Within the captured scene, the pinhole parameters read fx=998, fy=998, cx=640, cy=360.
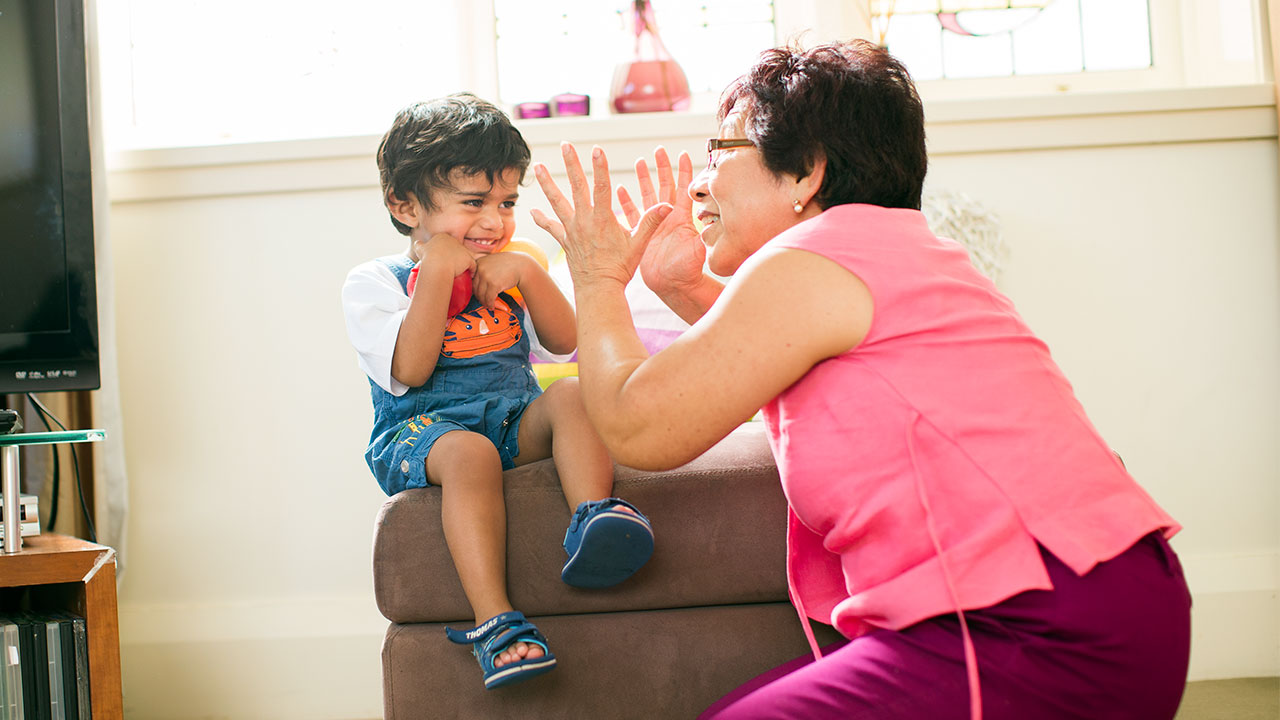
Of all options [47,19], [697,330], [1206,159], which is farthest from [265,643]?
[1206,159]

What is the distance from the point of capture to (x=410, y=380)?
155 centimetres

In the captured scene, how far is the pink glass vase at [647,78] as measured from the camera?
2459mm

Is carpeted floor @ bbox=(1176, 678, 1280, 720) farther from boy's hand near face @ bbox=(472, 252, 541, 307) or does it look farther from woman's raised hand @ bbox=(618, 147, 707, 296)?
boy's hand near face @ bbox=(472, 252, 541, 307)

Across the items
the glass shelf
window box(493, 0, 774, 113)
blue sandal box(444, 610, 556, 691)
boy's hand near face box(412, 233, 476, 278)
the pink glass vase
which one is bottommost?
blue sandal box(444, 610, 556, 691)

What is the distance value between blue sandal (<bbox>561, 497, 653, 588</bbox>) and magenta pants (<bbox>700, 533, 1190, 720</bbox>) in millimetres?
319

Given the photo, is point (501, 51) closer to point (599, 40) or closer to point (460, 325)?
point (599, 40)

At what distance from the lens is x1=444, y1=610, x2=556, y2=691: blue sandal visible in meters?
1.20

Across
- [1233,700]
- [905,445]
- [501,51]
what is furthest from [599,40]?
[1233,700]

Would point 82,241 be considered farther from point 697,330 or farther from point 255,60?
point 697,330

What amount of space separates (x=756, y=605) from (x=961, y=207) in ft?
4.29

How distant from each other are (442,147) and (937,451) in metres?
0.97

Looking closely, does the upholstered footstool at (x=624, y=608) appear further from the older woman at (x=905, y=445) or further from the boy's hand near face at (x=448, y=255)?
the boy's hand near face at (x=448, y=255)

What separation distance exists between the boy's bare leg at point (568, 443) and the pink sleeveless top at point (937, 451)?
355mm

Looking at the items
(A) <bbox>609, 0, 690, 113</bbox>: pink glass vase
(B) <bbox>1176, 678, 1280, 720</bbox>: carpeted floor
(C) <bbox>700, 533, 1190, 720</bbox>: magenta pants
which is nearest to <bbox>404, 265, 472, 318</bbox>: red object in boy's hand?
(C) <bbox>700, 533, 1190, 720</bbox>: magenta pants
